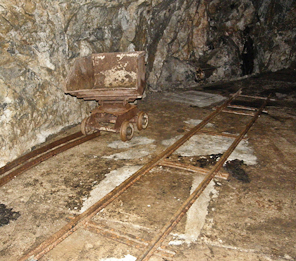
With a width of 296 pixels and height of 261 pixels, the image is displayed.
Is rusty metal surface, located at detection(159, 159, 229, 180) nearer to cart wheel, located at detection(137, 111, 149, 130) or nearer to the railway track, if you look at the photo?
the railway track

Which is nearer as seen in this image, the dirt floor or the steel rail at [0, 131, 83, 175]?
the dirt floor

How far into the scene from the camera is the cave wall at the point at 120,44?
5.60 meters

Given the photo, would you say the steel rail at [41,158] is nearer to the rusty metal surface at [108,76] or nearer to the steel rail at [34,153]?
the steel rail at [34,153]

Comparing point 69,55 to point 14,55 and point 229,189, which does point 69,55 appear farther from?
point 229,189

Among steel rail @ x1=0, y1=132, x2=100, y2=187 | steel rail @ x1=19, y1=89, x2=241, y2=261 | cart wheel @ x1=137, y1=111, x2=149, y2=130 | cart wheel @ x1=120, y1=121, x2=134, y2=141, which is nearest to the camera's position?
steel rail @ x1=19, y1=89, x2=241, y2=261

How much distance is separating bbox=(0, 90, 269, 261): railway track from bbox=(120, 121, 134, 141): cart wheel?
813 mm

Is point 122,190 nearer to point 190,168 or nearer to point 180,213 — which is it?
point 180,213

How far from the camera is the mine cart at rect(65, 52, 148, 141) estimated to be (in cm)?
637

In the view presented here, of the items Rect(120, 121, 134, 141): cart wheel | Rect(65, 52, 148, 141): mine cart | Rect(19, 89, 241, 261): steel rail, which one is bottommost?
Rect(19, 89, 241, 261): steel rail

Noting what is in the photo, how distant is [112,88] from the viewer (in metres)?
6.43

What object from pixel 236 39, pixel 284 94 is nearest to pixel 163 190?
pixel 284 94

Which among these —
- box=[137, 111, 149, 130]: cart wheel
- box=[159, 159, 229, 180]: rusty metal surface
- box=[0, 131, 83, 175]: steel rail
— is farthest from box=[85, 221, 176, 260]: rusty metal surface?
box=[137, 111, 149, 130]: cart wheel

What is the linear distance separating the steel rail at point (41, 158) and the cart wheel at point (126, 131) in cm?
81

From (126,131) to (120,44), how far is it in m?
3.57
